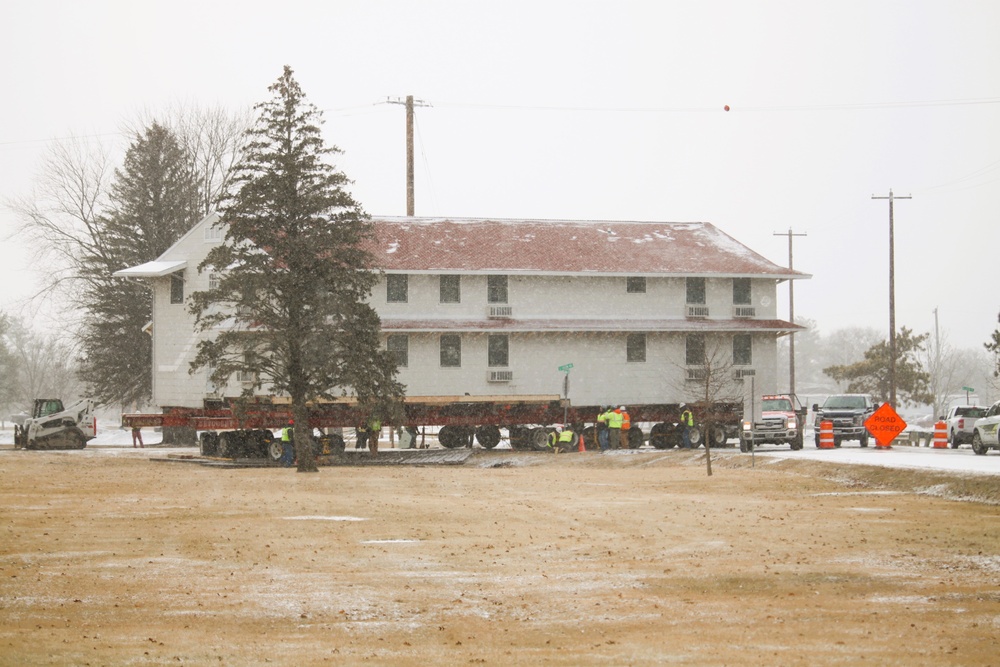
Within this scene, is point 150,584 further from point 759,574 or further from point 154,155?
point 154,155

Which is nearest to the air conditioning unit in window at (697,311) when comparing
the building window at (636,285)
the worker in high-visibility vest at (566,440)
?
the building window at (636,285)

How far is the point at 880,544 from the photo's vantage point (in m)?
20.1

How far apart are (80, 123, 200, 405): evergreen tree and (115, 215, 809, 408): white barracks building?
6.16 meters

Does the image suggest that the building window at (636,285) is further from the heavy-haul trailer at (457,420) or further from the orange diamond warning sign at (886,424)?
the orange diamond warning sign at (886,424)

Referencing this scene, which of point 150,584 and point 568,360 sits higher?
point 568,360

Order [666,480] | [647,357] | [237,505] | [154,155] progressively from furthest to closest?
1. [154,155]
2. [647,357]
3. [666,480]
4. [237,505]

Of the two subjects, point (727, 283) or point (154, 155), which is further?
point (154, 155)

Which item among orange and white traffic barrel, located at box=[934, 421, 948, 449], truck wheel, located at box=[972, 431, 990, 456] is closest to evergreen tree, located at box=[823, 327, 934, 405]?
orange and white traffic barrel, located at box=[934, 421, 948, 449]

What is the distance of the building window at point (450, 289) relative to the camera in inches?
2192

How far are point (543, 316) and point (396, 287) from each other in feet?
21.2

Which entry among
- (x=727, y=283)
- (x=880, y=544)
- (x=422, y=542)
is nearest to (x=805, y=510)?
(x=880, y=544)

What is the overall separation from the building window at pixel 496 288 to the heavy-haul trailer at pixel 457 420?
5136 mm

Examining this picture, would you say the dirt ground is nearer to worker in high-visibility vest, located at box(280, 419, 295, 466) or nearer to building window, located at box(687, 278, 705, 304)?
worker in high-visibility vest, located at box(280, 419, 295, 466)

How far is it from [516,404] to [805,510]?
27.8 meters
